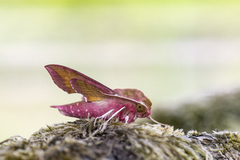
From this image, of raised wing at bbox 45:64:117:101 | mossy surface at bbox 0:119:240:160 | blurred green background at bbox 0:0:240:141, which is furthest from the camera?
blurred green background at bbox 0:0:240:141

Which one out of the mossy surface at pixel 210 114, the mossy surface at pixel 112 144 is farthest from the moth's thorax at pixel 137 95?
the mossy surface at pixel 210 114

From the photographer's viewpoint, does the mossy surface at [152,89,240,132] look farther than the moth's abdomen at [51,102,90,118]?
Yes

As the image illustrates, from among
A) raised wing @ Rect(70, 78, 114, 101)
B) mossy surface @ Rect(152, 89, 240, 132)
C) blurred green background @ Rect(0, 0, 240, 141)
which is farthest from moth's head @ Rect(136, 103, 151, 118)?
blurred green background @ Rect(0, 0, 240, 141)

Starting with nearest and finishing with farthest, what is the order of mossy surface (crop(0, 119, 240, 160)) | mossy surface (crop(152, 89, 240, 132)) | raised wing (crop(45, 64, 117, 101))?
mossy surface (crop(0, 119, 240, 160)) < raised wing (crop(45, 64, 117, 101)) < mossy surface (crop(152, 89, 240, 132))

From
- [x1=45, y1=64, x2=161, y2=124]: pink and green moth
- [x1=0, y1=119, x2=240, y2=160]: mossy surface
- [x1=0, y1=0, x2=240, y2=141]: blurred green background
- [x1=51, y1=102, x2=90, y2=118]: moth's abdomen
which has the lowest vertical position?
[x1=0, y1=119, x2=240, y2=160]: mossy surface

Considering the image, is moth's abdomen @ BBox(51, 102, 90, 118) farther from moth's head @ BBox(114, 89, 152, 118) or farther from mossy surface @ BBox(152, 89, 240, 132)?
mossy surface @ BBox(152, 89, 240, 132)

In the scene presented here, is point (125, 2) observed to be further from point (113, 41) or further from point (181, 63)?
point (181, 63)
